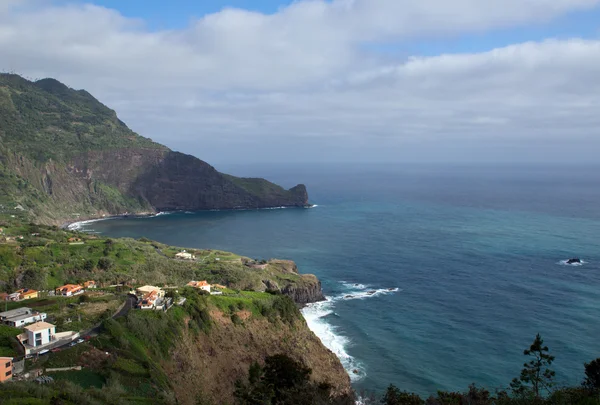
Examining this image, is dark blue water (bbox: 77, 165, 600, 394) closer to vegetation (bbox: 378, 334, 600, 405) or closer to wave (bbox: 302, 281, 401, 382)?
wave (bbox: 302, 281, 401, 382)

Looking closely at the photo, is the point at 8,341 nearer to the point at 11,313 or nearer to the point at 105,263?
the point at 11,313

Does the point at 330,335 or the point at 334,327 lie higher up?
the point at 334,327

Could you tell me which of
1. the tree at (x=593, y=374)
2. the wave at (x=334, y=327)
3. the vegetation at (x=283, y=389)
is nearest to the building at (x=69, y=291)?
the vegetation at (x=283, y=389)

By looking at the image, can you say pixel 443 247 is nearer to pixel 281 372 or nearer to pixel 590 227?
pixel 590 227

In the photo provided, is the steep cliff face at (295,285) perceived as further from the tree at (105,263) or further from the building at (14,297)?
the building at (14,297)

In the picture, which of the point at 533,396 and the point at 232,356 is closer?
the point at 533,396

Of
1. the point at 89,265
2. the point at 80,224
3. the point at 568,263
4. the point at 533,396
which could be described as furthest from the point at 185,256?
the point at 80,224
